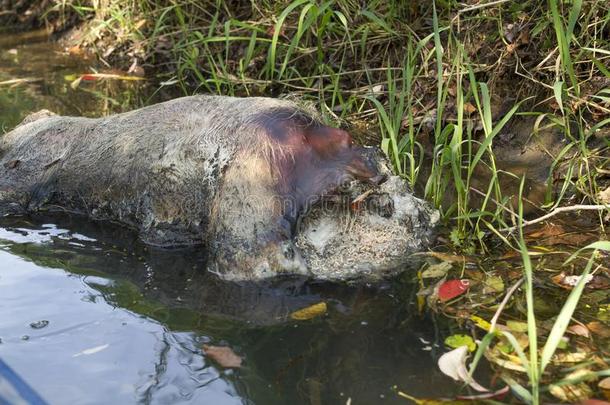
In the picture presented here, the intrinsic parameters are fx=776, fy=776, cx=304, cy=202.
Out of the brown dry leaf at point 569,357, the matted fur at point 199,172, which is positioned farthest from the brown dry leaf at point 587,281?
the matted fur at point 199,172

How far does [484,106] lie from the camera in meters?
3.52

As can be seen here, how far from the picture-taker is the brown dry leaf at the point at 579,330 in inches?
113

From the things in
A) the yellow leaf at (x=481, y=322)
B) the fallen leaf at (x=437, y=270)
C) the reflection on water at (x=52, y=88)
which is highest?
the yellow leaf at (x=481, y=322)

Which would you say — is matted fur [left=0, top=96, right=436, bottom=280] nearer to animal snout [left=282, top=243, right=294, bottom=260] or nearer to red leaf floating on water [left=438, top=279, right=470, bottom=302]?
animal snout [left=282, top=243, right=294, bottom=260]

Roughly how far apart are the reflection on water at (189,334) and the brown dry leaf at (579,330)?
473 mm

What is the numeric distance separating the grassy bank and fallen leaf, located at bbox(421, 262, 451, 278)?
0.09 meters

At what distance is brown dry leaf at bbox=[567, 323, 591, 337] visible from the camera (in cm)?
286

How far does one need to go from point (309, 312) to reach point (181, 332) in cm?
52

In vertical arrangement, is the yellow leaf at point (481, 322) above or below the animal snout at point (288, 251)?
below

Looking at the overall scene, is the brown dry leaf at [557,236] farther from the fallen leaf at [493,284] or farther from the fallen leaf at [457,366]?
the fallen leaf at [457,366]

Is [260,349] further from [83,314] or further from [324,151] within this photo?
[324,151]

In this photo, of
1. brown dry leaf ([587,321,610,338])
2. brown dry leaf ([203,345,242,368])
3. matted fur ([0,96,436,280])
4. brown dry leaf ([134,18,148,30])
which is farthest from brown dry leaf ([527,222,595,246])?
Result: brown dry leaf ([134,18,148,30])

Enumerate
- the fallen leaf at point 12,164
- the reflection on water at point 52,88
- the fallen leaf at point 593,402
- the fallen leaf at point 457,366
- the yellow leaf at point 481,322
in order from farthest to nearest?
the reflection on water at point 52,88 → the fallen leaf at point 12,164 → the yellow leaf at point 481,322 → the fallen leaf at point 457,366 → the fallen leaf at point 593,402

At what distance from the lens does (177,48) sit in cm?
599
